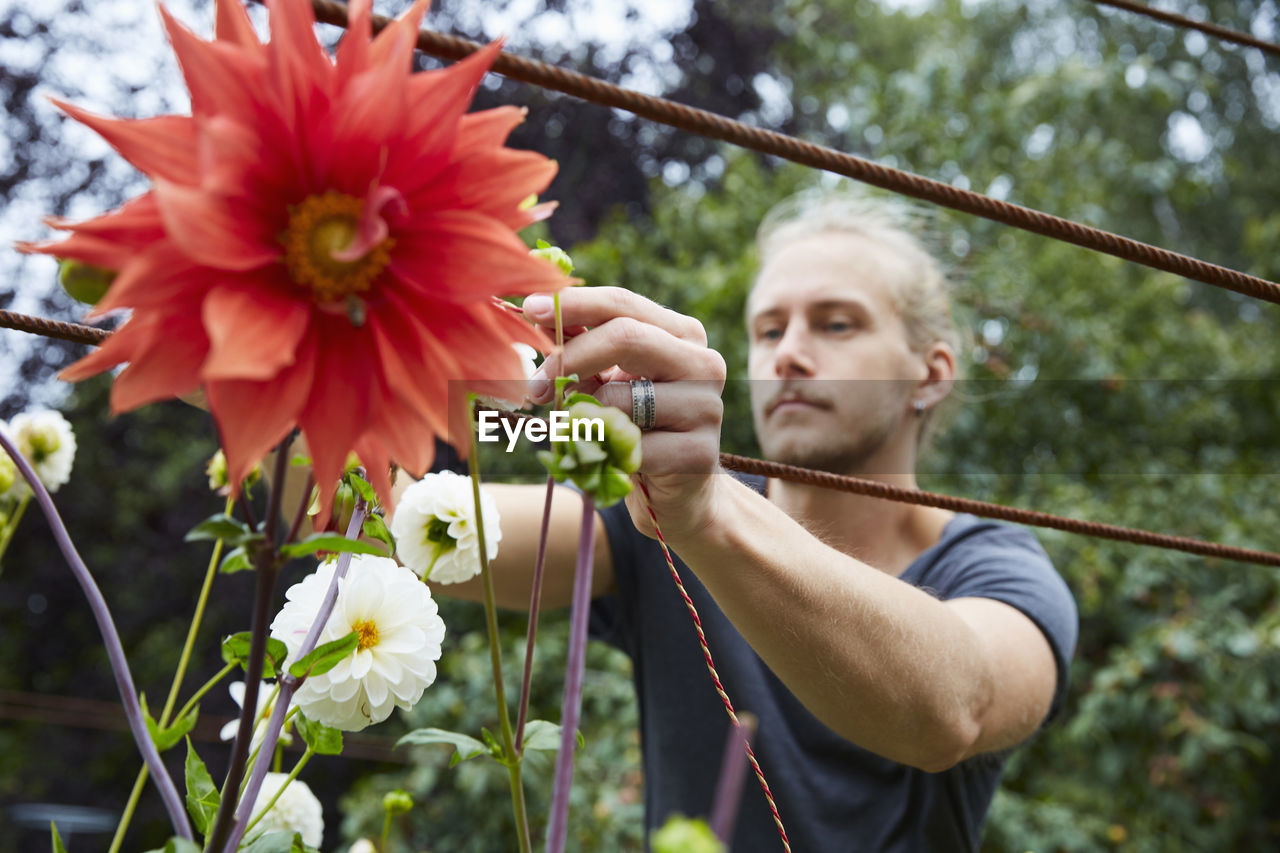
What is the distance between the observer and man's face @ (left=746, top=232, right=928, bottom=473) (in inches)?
58.6

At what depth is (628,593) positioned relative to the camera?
1554 millimetres

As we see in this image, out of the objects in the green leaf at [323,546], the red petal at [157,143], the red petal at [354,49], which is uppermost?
the red petal at [354,49]

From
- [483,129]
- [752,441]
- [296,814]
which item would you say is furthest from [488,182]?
[752,441]

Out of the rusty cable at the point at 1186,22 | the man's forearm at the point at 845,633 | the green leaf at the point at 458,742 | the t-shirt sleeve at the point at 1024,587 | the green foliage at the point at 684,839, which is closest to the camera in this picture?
the green foliage at the point at 684,839

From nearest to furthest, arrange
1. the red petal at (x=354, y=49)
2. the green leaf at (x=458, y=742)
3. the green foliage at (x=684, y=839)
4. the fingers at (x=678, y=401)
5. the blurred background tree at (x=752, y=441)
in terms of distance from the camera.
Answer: the green foliage at (x=684, y=839), the red petal at (x=354, y=49), the green leaf at (x=458, y=742), the fingers at (x=678, y=401), the blurred background tree at (x=752, y=441)

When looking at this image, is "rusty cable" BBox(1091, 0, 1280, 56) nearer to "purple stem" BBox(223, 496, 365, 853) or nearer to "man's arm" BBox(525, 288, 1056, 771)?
"man's arm" BBox(525, 288, 1056, 771)

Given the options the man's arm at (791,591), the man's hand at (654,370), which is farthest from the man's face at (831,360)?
the man's hand at (654,370)

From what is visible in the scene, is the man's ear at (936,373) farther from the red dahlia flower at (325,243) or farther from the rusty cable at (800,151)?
the red dahlia flower at (325,243)

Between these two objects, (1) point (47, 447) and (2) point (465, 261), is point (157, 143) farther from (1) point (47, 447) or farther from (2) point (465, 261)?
(1) point (47, 447)

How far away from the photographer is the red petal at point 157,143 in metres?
0.25

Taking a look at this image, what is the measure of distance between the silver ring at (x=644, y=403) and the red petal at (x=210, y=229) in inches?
9.6

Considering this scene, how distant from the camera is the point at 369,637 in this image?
39cm

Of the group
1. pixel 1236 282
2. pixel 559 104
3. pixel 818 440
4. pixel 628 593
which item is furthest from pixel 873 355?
pixel 559 104

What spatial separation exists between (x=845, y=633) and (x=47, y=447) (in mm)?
607
